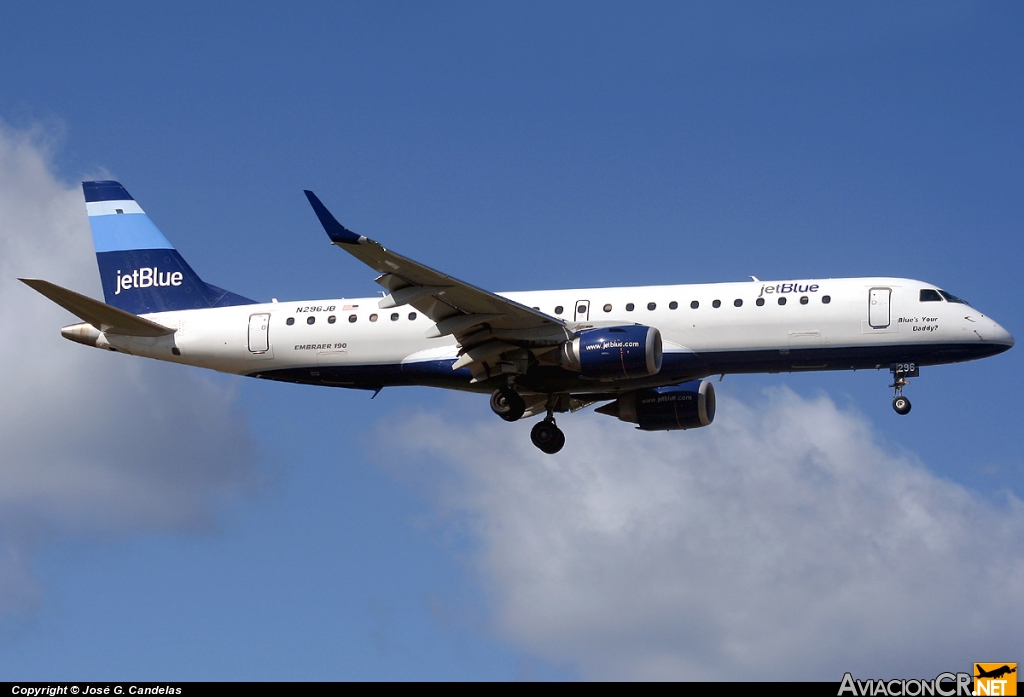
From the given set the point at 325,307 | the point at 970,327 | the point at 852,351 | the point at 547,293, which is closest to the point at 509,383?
the point at 547,293

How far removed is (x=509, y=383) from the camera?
3994cm

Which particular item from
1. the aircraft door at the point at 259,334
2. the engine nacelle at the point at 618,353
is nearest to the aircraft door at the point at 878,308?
the engine nacelle at the point at 618,353

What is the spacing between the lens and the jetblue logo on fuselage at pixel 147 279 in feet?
146

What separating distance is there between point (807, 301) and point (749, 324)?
177 cm

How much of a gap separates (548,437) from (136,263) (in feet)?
48.6

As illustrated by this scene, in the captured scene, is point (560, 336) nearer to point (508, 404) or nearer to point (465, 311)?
point (465, 311)

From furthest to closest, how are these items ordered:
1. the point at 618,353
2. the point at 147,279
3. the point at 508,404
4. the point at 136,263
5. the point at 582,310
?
the point at 136,263 → the point at 147,279 → the point at 508,404 → the point at 582,310 → the point at 618,353

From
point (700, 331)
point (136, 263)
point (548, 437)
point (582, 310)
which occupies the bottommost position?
point (548, 437)

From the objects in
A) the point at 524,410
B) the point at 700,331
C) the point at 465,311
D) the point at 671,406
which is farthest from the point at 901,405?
the point at 465,311

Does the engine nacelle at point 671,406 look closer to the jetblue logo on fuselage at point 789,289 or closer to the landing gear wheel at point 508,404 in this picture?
Result: the landing gear wheel at point 508,404

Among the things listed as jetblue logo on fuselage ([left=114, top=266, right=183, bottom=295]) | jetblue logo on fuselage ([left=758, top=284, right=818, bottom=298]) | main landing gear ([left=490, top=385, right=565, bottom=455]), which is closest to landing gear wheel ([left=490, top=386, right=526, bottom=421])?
main landing gear ([left=490, top=385, right=565, bottom=455])

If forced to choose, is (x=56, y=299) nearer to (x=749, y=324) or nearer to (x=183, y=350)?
(x=183, y=350)

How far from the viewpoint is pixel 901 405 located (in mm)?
38344

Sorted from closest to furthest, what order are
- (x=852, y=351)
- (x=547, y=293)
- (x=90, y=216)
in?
(x=852, y=351) < (x=547, y=293) < (x=90, y=216)
